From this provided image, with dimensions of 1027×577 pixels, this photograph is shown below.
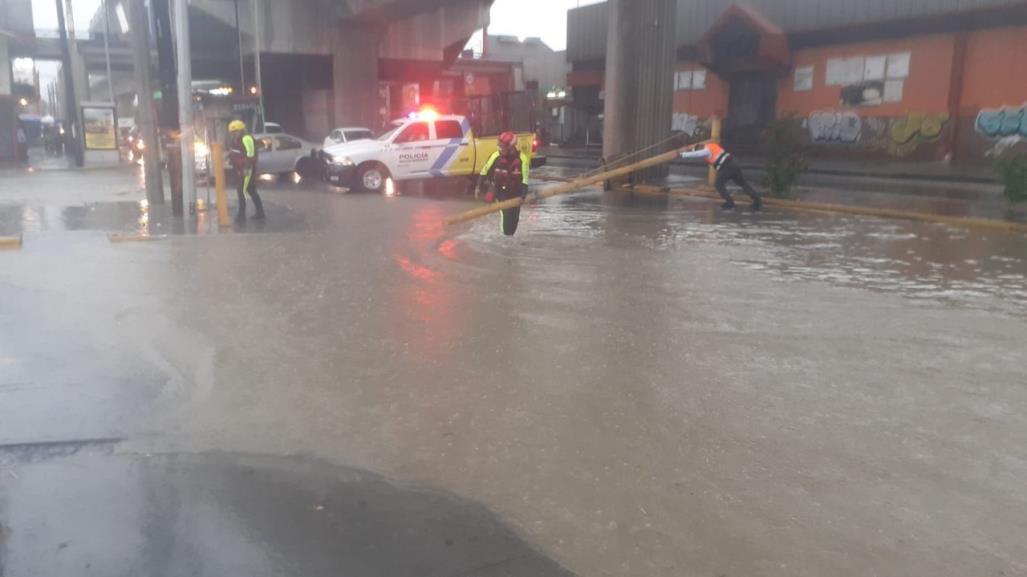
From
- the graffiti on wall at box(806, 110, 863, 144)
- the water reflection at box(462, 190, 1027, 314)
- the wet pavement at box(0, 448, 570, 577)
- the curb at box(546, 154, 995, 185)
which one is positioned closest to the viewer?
the wet pavement at box(0, 448, 570, 577)

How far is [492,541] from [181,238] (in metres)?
10.5

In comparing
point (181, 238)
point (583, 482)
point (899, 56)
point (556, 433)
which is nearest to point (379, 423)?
point (556, 433)

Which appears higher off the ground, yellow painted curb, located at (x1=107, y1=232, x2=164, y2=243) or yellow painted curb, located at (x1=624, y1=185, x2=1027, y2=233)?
yellow painted curb, located at (x1=624, y1=185, x2=1027, y2=233)

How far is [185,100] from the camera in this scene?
14.9 meters

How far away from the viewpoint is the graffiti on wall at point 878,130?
29.7 meters

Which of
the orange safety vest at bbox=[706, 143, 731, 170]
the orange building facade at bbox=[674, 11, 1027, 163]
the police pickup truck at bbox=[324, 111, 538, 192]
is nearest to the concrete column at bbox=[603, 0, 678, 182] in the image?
the police pickup truck at bbox=[324, 111, 538, 192]

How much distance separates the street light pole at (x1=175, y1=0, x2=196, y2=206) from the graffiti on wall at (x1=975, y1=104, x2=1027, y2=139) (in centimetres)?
2451

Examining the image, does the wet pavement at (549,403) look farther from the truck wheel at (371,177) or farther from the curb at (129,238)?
the truck wheel at (371,177)

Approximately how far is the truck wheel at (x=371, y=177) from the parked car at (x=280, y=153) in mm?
5723

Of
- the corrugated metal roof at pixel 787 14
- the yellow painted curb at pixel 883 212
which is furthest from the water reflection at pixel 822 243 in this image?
the corrugated metal roof at pixel 787 14

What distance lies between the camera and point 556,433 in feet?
17.0

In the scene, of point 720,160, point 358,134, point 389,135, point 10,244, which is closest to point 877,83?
point 720,160

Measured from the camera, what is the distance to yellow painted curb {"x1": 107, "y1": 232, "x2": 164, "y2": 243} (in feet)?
41.1

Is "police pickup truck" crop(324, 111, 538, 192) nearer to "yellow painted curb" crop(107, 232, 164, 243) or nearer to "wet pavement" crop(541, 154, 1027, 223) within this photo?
"wet pavement" crop(541, 154, 1027, 223)
